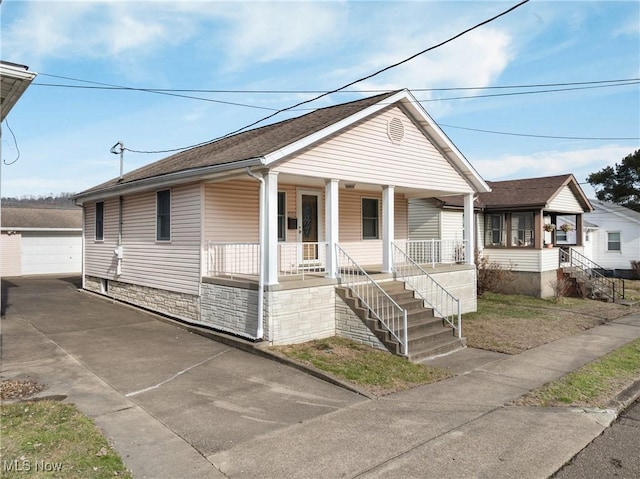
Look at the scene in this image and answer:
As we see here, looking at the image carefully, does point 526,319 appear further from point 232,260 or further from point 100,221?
point 100,221

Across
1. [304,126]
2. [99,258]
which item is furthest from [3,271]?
[304,126]

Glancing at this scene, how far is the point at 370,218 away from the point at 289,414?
30.7 ft

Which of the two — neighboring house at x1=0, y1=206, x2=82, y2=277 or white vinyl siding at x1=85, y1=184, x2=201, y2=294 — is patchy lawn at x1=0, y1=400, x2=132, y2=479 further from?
neighboring house at x1=0, y1=206, x2=82, y2=277

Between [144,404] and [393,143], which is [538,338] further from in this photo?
[144,404]

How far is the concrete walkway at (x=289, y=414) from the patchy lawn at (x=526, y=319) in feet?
2.89

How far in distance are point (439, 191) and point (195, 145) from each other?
8055 millimetres

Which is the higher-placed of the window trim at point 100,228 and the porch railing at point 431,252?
the window trim at point 100,228

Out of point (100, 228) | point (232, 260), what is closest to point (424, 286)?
point (232, 260)

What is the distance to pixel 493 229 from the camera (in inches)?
774

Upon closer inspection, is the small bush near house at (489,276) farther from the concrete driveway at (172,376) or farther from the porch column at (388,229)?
the concrete driveway at (172,376)

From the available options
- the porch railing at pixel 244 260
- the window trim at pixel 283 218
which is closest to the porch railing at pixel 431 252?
the porch railing at pixel 244 260

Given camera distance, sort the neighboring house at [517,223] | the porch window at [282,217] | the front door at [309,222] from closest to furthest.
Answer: the porch window at [282,217] → the front door at [309,222] → the neighboring house at [517,223]

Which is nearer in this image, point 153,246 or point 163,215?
point 163,215

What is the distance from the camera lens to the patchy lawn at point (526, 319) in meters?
9.92
